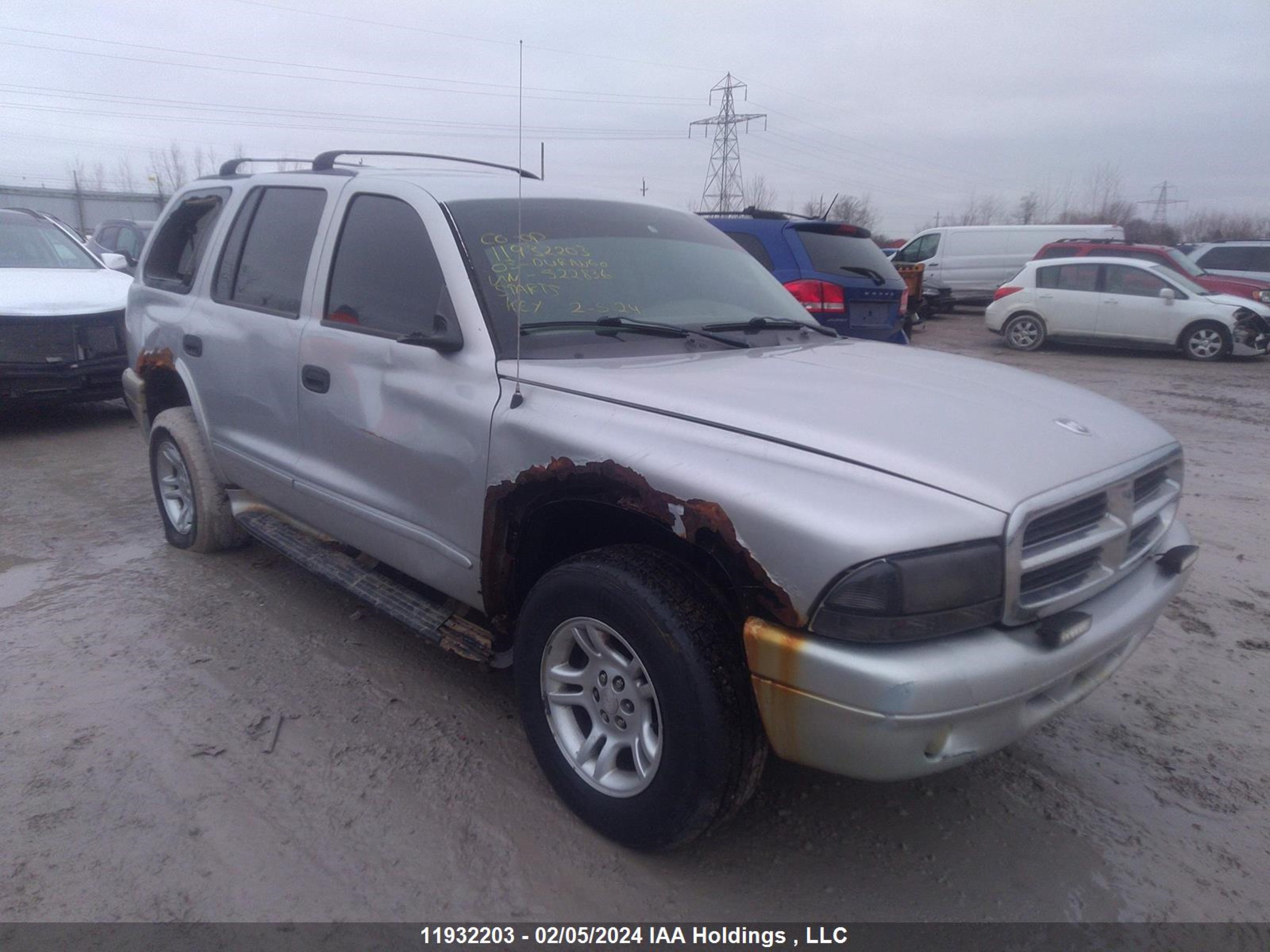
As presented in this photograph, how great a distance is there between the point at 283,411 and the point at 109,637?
1239 millimetres

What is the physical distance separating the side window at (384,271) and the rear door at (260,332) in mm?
228

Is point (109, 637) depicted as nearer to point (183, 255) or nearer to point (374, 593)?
point (374, 593)

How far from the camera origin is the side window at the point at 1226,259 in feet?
55.4

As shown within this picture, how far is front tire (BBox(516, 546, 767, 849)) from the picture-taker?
225 cm

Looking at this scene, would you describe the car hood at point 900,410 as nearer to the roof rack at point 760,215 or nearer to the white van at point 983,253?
the roof rack at point 760,215

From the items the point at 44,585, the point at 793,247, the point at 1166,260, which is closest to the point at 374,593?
the point at 44,585

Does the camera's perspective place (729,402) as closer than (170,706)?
Yes

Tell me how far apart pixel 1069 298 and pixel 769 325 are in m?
12.4

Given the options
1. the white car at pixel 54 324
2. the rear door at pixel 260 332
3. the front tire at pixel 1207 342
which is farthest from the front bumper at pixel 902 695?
the front tire at pixel 1207 342

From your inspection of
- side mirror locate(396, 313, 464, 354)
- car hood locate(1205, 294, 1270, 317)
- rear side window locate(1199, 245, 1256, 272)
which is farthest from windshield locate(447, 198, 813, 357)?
rear side window locate(1199, 245, 1256, 272)

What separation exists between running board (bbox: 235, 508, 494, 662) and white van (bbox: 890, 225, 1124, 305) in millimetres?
18329

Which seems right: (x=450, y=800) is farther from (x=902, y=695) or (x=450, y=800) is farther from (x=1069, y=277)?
(x=1069, y=277)

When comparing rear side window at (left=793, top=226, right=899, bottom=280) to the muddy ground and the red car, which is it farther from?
the red car

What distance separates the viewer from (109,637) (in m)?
3.88
